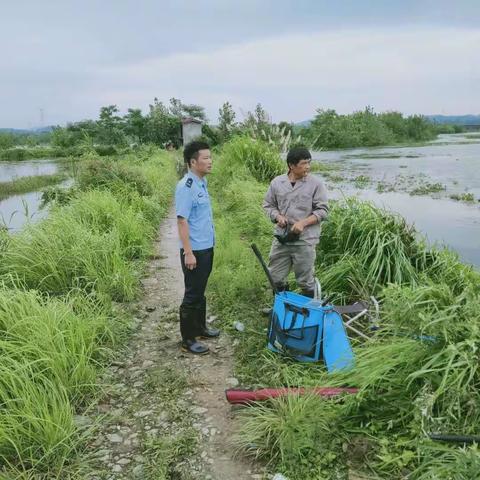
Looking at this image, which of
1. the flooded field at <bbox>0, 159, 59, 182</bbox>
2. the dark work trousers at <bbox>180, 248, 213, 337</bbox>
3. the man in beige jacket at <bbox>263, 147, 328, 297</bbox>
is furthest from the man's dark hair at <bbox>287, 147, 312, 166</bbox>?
the flooded field at <bbox>0, 159, 59, 182</bbox>

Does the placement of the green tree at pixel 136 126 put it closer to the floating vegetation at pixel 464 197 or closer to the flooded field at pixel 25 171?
the flooded field at pixel 25 171

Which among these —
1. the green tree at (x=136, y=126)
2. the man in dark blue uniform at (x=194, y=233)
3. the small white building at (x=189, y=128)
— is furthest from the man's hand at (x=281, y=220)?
the green tree at (x=136, y=126)

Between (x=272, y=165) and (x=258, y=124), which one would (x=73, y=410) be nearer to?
(x=272, y=165)

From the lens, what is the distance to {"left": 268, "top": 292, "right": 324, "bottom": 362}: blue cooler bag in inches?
133

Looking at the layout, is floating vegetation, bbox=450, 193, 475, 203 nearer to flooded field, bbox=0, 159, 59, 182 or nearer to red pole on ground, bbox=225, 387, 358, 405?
red pole on ground, bbox=225, 387, 358, 405

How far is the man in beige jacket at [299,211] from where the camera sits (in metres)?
3.99

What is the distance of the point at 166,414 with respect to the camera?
122 inches

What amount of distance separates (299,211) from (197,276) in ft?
3.53

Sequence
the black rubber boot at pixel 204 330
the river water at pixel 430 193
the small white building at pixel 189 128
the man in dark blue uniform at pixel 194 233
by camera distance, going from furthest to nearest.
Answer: the small white building at pixel 189 128, the river water at pixel 430 193, the black rubber boot at pixel 204 330, the man in dark blue uniform at pixel 194 233

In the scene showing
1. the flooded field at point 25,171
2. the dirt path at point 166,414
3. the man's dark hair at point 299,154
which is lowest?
the dirt path at point 166,414

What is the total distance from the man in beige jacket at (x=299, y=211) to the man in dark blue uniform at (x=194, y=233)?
0.68 m

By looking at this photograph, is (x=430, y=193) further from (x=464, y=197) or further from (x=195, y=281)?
(x=195, y=281)

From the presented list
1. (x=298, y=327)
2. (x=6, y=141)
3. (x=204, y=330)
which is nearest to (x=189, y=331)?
(x=204, y=330)

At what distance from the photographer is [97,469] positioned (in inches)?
103
